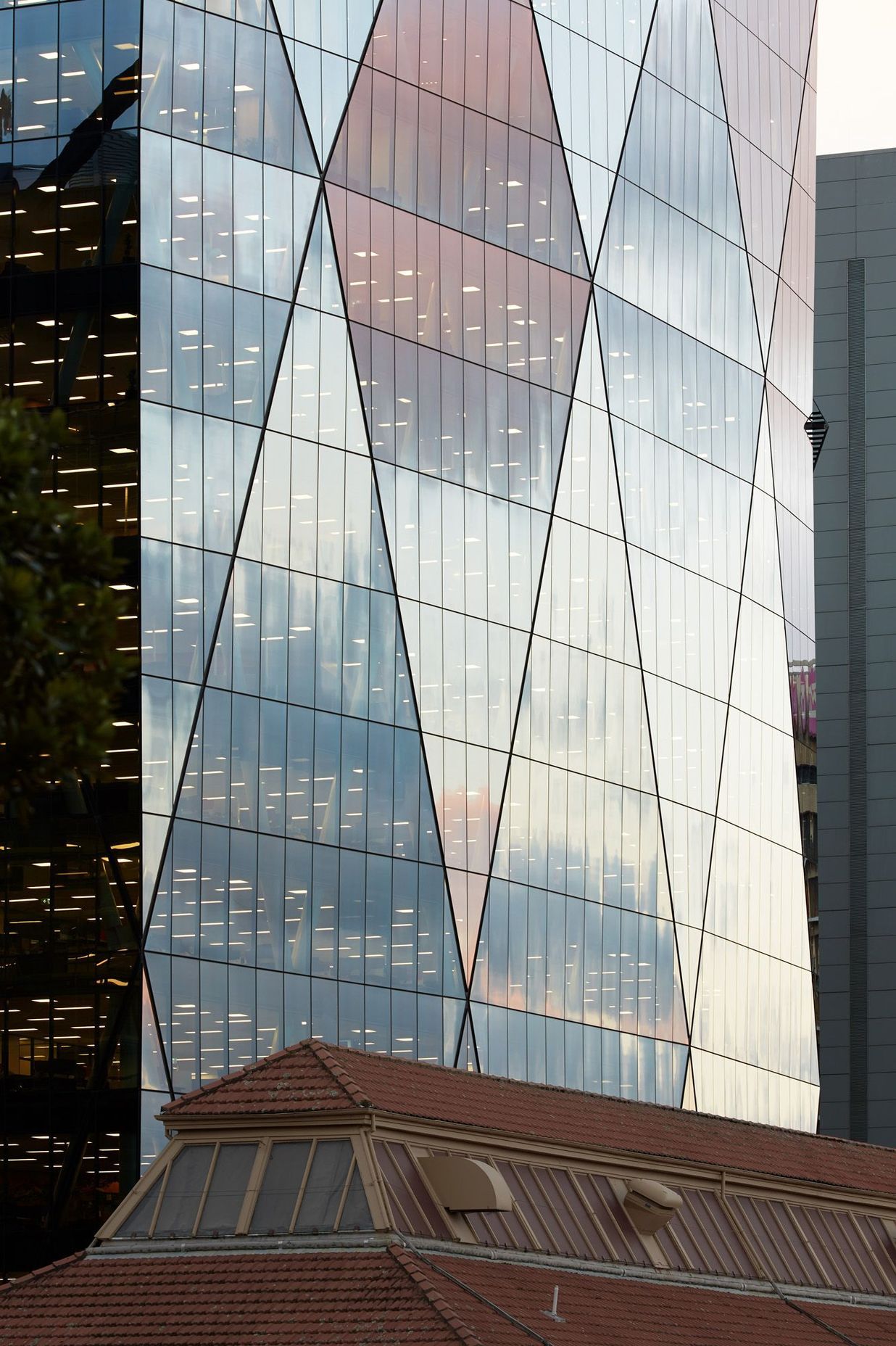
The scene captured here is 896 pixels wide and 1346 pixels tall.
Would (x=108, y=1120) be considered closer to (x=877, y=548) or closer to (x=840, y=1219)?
(x=840, y=1219)

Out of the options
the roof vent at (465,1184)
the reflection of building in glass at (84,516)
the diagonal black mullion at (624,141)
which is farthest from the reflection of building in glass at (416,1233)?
the diagonal black mullion at (624,141)

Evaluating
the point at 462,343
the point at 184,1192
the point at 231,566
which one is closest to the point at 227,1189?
the point at 184,1192

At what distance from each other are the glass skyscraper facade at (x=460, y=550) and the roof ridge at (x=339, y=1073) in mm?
14804

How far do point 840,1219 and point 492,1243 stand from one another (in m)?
12.6

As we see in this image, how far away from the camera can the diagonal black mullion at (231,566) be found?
4966 cm

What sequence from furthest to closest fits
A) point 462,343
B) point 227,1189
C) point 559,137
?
point 559,137
point 462,343
point 227,1189

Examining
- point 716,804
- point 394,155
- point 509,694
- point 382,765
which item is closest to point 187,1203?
point 382,765

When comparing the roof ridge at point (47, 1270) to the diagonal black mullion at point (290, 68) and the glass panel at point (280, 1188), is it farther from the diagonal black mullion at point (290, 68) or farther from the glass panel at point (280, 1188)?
the diagonal black mullion at point (290, 68)

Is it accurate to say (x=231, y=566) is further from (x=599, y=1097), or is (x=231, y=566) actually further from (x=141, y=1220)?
(x=141, y=1220)

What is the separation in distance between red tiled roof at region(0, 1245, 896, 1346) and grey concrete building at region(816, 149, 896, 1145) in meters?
68.7

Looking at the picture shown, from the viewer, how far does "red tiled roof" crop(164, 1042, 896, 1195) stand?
3316 cm

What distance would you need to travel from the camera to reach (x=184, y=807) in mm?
50062

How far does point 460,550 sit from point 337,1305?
100ft

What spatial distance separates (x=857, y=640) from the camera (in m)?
106
